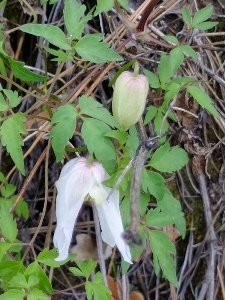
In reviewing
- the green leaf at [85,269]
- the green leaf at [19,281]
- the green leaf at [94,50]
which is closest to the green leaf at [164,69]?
the green leaf at [94,50]

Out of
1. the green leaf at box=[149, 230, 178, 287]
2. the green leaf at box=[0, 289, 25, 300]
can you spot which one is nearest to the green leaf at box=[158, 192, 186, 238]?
the green leaf at box=[149, 230, 178, 287]

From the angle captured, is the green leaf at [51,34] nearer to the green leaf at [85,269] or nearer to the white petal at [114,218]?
the white petal at [114,218]

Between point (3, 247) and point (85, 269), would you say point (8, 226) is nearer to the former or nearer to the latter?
point (3, 247)

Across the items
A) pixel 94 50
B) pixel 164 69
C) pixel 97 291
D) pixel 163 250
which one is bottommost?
pixel 97 291

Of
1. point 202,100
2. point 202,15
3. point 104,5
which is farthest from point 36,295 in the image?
point 202,15

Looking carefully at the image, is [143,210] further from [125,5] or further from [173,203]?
[125,5]
